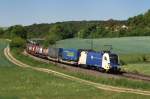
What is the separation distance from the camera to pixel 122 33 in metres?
189

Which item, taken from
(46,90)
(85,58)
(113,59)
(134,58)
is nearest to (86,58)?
(85,58)

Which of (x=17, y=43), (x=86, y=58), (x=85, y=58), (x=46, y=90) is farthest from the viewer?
(x=17, y=43)

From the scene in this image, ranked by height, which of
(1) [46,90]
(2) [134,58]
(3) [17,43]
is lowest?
(1) [46,90]

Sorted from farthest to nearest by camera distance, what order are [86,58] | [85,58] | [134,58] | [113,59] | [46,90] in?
[134,58] < [85,58] < [86,58] < [113,59] < [46,90]

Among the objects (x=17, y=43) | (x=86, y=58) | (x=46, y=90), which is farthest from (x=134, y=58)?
(x=17, y=43)

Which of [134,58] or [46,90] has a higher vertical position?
[134,58]

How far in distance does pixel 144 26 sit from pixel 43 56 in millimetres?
80774

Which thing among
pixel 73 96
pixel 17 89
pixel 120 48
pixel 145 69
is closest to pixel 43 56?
pixel 120 48

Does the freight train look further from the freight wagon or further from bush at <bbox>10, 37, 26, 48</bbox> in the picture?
bush at <bbox>10, 37, 26, 48</bbox>

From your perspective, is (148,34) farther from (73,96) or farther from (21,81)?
(73,96)

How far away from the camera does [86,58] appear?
84.8 m

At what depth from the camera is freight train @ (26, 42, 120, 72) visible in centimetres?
7538

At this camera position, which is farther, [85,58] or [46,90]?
[85,58]

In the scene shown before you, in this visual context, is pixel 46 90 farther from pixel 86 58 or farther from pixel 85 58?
pixel 85 58
